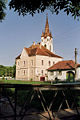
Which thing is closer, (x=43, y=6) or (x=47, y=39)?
(x=43, y=6)

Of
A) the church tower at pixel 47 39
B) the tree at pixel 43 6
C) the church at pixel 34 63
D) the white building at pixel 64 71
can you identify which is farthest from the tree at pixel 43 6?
the church tower at pixel 47 39

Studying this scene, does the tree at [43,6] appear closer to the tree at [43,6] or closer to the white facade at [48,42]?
the tree at [43,6]

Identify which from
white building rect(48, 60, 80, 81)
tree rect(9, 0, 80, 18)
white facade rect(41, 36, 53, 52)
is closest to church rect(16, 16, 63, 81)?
white building rect(48, 60, 80, 81)

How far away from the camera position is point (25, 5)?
256 inches

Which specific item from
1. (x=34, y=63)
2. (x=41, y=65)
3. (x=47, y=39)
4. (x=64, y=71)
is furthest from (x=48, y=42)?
(x=64, y=71)

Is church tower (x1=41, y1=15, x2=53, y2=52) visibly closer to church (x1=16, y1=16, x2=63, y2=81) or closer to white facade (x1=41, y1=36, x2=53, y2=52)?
white facade (x1=41, y1=36, x2=53, y2=52)

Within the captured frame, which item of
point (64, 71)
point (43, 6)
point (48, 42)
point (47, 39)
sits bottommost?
point (64, 71)

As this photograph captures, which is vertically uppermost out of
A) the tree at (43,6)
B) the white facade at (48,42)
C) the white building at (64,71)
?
the white facade at (48,42)

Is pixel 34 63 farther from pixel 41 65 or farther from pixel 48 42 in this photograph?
pixel 48 42

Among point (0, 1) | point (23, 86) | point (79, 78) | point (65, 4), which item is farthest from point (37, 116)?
point (79, 78)

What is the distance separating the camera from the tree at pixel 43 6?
5.84 m

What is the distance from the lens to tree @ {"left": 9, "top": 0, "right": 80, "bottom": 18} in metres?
5.84

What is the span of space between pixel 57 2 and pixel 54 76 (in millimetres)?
38091

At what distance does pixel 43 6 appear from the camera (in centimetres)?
628
